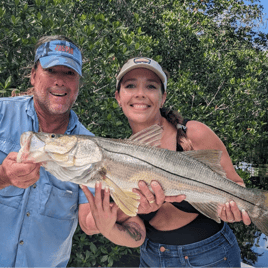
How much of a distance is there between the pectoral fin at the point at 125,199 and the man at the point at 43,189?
0.76 m

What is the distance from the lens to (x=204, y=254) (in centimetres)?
269

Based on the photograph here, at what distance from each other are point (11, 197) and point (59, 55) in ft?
4.70

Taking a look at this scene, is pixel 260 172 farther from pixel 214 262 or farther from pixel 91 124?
pixel 214 262

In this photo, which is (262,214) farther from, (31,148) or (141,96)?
(31,148)

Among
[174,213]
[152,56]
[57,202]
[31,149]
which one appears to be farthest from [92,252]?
[152,56]

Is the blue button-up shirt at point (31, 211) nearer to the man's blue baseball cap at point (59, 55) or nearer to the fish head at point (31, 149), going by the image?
the man's blue baseball cap at point (59, 55)

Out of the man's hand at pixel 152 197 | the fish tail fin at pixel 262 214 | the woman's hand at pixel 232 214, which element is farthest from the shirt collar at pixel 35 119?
the fish tail fin at pixel 262 214

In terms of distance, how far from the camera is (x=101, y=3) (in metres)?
7.68

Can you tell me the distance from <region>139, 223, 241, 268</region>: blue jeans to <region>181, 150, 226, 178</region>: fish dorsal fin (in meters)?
0.58

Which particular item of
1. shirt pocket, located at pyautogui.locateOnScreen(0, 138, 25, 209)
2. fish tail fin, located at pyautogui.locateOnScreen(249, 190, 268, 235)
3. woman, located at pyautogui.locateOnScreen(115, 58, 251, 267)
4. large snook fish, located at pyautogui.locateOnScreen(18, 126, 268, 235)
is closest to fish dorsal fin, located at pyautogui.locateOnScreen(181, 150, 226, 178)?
large snook fish, located at pyautogui.locateOnScreen(18, 126, 268, 235)

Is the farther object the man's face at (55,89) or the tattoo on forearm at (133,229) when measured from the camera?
the man's face at (55,89)

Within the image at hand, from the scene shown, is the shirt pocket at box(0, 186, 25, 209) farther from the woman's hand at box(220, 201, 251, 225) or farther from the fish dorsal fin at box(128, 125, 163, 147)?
the woman's hand at box(220, 201, 251, 225)

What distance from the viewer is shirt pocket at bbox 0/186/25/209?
2922 mm

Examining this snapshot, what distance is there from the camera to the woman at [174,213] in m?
2.70
